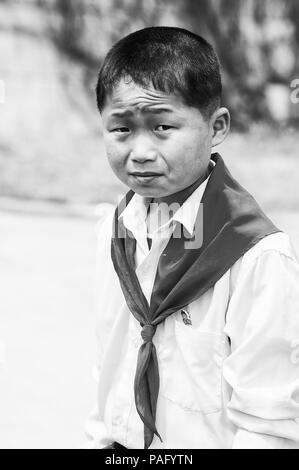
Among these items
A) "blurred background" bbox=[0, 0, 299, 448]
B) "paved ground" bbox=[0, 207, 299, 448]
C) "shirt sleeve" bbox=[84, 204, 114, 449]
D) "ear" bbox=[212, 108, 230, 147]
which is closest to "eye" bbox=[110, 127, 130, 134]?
"ear" bbox=[212, 108, 230, 147]

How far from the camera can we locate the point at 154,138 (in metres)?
1.17

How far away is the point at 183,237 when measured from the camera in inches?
49.3

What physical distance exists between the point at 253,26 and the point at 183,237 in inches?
158

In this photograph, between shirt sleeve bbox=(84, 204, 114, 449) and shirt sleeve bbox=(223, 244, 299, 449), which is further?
shirt sleeve bbox=(84, 204, 114, 449)

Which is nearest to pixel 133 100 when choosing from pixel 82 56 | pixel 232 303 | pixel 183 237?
pixel 183 237

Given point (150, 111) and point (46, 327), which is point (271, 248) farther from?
point (46, 327)

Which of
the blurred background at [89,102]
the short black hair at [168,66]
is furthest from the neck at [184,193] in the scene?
the blurred background at [89,102]

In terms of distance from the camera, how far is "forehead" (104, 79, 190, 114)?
1158 mm

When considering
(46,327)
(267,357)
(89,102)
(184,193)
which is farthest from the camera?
(89,102)

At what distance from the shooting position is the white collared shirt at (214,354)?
114 cm

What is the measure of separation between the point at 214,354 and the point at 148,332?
11cm

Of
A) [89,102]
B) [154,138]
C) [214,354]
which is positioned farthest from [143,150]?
[89,102]

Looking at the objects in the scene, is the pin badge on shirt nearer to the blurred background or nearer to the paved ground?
the paved ground

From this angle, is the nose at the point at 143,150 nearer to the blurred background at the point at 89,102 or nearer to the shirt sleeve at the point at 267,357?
the shirt sleeve at the point at 267,357
